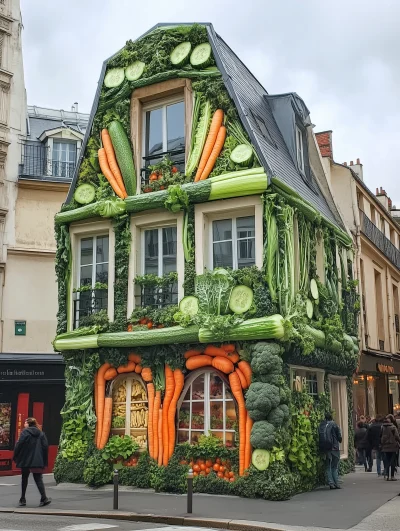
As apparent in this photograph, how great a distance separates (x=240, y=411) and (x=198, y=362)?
54.1 inches

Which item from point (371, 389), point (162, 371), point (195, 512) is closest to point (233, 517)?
point (195, 512)

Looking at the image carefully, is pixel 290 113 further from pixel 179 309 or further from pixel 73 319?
pixel 73 319

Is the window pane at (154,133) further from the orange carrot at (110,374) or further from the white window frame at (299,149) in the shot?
the orange carrot at (110,374)

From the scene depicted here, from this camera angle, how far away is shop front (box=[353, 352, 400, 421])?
23641 millimetres

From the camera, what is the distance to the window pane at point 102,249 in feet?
54.8

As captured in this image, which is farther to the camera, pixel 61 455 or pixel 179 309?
pixel 61 455

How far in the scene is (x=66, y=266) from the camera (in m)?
16.9

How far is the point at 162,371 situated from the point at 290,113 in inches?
295

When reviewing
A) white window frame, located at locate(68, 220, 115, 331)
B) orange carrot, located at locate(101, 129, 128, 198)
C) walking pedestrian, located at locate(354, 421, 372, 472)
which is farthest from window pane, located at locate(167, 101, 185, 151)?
walking pedestrian, located at locate(354, 421, 372, 472)

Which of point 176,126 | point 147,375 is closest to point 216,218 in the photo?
point 176,126

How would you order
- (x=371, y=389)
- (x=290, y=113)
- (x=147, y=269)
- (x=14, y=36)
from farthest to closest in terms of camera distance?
(x=371, y=389) → (x=14, y=36) → (x=290, y=113) → (x=147, y=269)

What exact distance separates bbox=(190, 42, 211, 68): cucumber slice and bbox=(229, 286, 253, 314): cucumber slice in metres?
5.36

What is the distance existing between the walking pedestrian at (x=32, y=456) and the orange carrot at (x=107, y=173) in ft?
19.9

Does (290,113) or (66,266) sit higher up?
(290,113)
